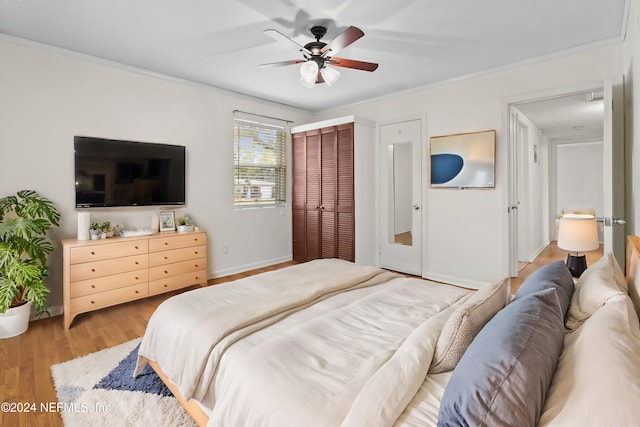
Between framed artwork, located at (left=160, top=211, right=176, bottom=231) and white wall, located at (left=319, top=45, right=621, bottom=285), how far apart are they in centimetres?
315

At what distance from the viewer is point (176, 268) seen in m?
3.63

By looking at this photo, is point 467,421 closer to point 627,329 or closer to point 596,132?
point 627,329

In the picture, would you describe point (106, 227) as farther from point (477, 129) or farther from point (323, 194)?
point (477, 129)

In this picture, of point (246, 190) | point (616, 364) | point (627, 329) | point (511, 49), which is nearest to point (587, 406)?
point (616, 364)

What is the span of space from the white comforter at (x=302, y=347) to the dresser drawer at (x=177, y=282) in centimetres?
163

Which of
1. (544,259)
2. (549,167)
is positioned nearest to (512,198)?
(544,259)

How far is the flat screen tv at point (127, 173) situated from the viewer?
10.8 feet

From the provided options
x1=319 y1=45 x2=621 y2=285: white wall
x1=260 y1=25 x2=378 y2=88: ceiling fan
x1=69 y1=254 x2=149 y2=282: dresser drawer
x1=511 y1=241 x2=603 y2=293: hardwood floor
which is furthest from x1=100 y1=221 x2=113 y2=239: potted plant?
x1=511 y1=241 x2=603 y2=293: hardwood floor

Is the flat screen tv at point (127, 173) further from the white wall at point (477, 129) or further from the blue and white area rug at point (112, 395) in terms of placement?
the white wall at point (477, 129)

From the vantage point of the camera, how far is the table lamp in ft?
7.77

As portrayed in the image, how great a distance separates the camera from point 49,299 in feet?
10.5

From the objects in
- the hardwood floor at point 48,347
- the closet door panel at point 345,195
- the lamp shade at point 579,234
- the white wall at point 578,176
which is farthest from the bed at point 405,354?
the white wall at point 578,176

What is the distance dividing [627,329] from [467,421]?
1.91ft

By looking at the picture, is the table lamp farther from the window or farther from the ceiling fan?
the window
